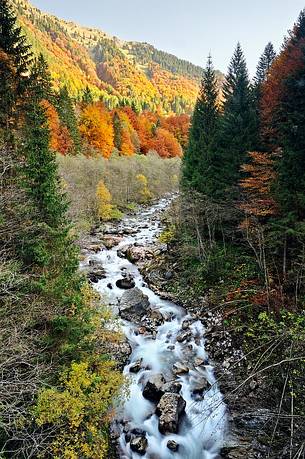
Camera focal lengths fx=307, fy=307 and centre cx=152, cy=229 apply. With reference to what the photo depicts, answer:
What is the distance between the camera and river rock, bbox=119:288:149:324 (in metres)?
21.6

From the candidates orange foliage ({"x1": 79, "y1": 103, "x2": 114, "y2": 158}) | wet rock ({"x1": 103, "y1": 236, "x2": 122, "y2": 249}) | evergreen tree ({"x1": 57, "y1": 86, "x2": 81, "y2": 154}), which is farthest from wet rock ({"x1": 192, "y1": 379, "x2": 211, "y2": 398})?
orange foliage ({"x1": 79, "y1": 103, "x2": 114, "y2": 158})

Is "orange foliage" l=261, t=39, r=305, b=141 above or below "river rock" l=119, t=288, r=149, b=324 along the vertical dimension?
above

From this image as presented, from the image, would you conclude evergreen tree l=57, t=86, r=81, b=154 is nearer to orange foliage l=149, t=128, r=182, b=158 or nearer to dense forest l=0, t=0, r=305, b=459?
dense forest l=0, t=0, r=305, b=459

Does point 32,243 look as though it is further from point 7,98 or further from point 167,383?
point 167,383

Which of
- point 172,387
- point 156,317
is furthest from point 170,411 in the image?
point 156,317

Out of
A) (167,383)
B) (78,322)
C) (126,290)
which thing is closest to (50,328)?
(78,322)

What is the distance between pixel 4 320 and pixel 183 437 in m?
9.10

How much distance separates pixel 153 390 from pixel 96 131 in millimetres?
54971

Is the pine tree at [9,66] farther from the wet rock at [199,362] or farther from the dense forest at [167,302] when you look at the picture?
the wet rock at [199,362]

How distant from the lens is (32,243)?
12.1 metres

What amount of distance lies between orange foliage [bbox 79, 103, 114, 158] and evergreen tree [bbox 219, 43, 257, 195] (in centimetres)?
3571

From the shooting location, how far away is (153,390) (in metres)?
15.1

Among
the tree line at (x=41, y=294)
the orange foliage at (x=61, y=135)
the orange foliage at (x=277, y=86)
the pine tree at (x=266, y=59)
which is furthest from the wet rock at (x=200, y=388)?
the orange foliage at (x=61, y=135)

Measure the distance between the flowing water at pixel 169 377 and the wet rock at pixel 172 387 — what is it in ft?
0.86
